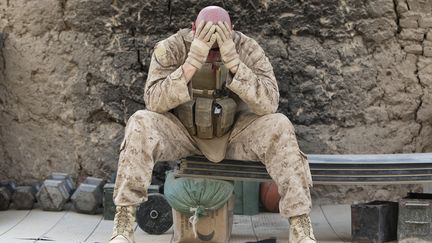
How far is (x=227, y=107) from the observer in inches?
160

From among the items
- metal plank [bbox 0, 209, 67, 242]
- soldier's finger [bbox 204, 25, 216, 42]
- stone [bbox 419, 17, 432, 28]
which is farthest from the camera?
stone [bbox 419, 17, 432, 28]

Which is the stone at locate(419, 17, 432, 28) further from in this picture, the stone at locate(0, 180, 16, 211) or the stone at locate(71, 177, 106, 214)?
the stone at locate(0, 180, 16, 211)

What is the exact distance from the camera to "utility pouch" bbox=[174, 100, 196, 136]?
13.3 ft

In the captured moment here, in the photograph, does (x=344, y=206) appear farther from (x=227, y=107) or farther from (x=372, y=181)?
(x=227, y=107)

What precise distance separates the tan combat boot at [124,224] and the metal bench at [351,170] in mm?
551

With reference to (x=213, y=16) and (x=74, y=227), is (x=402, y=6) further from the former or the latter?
(x=74, y=227)

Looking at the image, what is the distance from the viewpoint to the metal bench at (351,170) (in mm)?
4215

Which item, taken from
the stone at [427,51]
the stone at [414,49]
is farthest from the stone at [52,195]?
the stone at [427,51]

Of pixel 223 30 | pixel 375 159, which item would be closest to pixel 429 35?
pixel 375 159

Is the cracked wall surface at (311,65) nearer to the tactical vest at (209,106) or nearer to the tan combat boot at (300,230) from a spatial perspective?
the tactical vest at (209,106)

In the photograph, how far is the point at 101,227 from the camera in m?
4.79

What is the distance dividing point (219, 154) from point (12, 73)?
2.25 m

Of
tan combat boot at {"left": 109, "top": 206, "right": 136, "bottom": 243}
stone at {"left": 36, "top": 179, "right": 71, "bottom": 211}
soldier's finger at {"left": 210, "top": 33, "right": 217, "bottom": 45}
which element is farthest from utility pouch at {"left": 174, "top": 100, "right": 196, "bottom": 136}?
stone at {"left": 36, "top": 179, "right": 71, "bottom": 211}

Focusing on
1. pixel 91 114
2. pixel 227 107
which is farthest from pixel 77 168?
pixel 227 107
